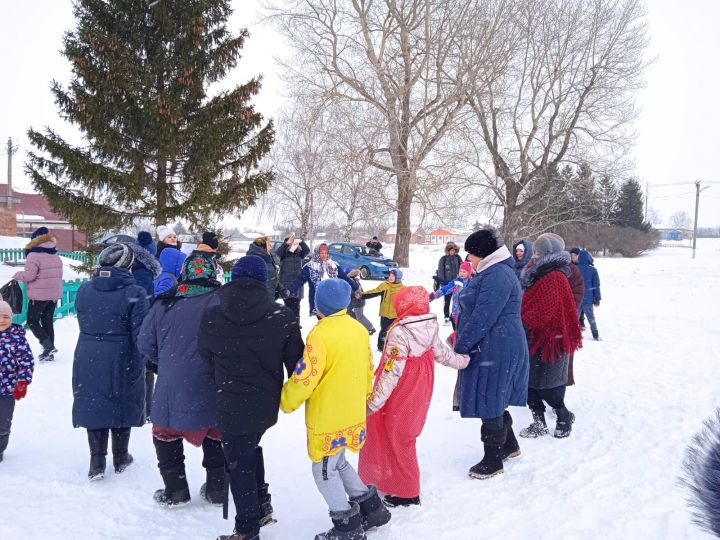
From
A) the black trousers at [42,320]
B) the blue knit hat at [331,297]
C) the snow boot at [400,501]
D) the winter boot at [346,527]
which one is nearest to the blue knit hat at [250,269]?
the blue knit hat at [331,297]

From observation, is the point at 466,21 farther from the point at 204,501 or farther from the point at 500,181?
the point at 204,501

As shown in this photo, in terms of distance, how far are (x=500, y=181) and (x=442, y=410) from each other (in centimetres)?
2054

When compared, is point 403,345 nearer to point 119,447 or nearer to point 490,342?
point 490,342

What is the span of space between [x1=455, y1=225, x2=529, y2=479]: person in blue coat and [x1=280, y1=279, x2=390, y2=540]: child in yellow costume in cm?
116

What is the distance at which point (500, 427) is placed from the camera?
3982mm

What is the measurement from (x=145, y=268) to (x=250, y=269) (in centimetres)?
300

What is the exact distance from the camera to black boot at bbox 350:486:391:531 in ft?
10.5

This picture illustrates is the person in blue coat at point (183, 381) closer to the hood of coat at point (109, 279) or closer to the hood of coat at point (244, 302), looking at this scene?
the hood of coat at point (244, 302)

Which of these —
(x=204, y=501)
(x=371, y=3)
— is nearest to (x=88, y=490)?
(x=204, y=501)

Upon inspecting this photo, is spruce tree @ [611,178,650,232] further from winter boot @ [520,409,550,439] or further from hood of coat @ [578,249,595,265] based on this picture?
winter boot @ [520,409,550,439]

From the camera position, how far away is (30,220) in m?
45.0

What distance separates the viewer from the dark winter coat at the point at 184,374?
3322 millimetres

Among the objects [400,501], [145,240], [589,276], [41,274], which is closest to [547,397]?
[400,501]

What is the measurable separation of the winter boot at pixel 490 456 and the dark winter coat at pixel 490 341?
0.20m
